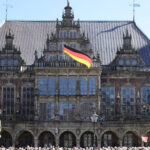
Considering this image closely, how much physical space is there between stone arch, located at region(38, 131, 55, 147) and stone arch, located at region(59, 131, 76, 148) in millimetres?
1035

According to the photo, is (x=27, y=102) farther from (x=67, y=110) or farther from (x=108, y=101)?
(x=108, y=101)

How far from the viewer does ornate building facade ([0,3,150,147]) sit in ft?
173

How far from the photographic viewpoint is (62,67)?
53688 millimetres

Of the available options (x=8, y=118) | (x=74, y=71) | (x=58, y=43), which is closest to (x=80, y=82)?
(x=74, y=71)

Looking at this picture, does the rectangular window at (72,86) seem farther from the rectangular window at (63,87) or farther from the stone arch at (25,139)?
the stone arch at (25,139)

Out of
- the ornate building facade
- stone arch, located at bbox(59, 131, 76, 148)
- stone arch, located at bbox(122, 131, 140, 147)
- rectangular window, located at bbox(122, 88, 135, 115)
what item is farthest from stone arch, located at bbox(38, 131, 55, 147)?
rectangular window, located at bbox(122, 88, 135, 115)

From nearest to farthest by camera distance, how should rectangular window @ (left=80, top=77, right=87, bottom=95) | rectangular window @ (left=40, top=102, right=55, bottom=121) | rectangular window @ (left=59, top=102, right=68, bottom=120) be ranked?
rectangular window @ (left=40, top=102, right=55, bottom=121), rectangular window @ (left=59, top=102, right=68, bottom=120), rectangular window @ (left=80, top=77, right=87, bottom=95)

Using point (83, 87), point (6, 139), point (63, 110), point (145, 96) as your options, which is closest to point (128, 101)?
point (145, 96)

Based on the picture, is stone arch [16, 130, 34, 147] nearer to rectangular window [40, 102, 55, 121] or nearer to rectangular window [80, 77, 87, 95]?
rectangular window [40, 102, 55, 121]

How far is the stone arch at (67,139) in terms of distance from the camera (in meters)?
54.8

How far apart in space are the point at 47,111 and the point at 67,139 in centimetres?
470

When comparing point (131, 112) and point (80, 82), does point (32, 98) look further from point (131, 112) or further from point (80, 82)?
point (131, 112)

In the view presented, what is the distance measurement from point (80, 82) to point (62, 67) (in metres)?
2.87

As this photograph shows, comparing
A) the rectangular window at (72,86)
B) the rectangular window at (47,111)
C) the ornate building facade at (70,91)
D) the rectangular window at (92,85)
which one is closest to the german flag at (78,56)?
the ornate building facade at (70,91)
